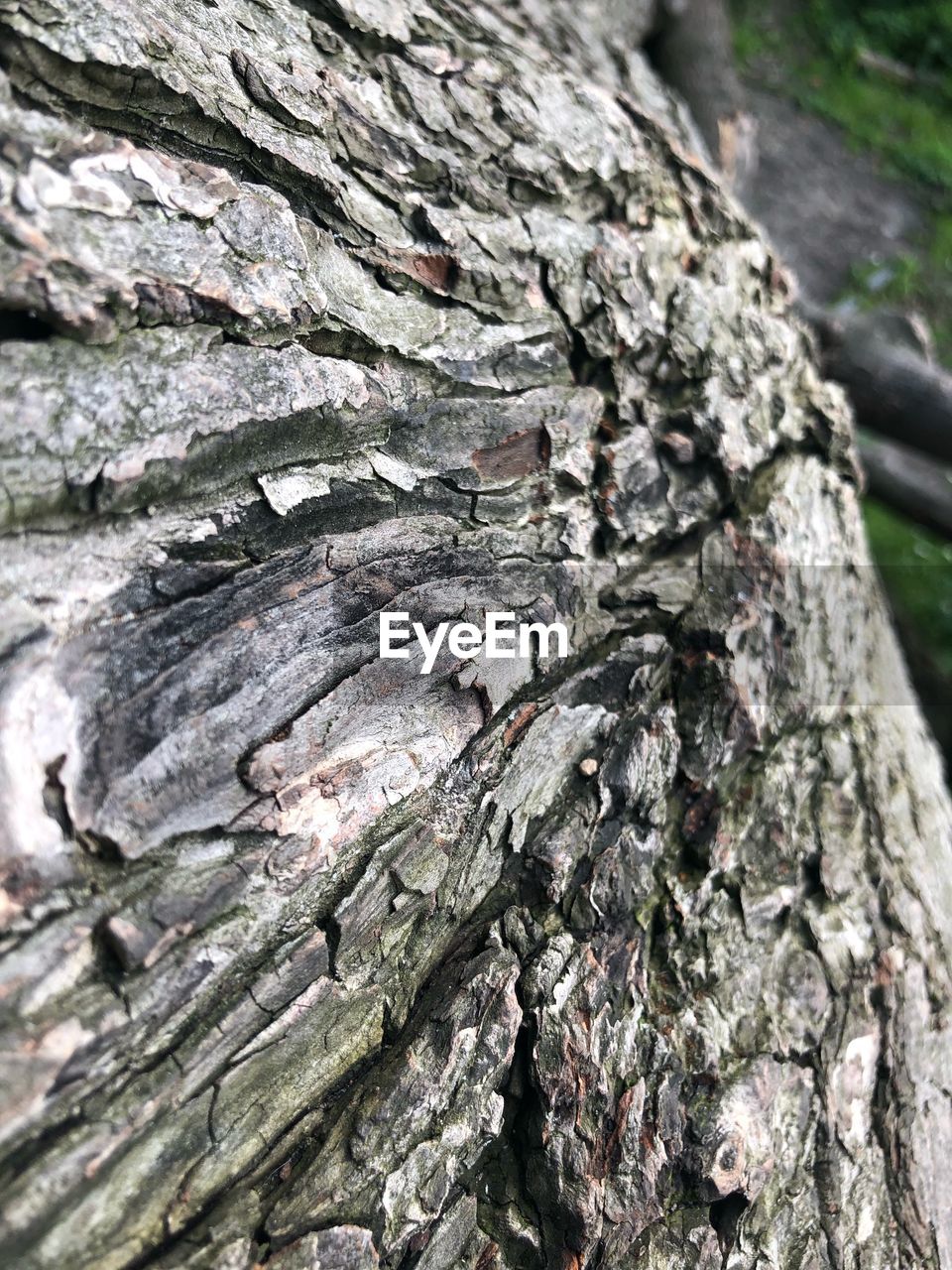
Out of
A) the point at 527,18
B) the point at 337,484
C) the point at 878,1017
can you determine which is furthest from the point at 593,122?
the point at 878,1017

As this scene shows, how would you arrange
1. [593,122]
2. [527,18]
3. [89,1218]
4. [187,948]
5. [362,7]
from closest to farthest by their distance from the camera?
[89,1218]
[187,948]
[362,7]
[593,122]
[527,18]

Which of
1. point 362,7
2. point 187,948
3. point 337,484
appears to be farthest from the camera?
point 362,7

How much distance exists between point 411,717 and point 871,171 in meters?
8.53

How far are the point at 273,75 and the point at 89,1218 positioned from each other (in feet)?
9.40

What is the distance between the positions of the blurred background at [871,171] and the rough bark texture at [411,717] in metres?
4.67

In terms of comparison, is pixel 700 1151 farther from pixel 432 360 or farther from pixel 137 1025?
pixel 432 360

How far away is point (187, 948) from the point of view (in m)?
1.94

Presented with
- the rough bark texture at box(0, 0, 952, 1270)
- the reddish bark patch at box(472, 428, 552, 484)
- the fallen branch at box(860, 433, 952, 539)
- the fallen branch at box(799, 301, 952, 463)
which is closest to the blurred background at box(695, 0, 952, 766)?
the fallen branch at box(860, 433, 952, 539)

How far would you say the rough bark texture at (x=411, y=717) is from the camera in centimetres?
186

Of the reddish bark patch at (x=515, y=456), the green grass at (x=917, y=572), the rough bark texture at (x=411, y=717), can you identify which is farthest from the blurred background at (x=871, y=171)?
the reddish bark patch at (x=515, y=456)

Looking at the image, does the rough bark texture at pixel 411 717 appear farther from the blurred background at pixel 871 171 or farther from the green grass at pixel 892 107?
the green grass at pixel 892 107

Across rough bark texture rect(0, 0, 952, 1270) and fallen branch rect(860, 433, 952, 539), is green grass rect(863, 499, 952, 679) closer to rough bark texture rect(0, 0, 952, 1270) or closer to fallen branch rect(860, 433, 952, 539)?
fallen branch rect(860, 433, 952, 539)

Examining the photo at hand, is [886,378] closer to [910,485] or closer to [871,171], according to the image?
[910,485]

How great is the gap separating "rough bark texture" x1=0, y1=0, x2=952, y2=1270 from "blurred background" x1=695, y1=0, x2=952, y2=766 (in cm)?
467
